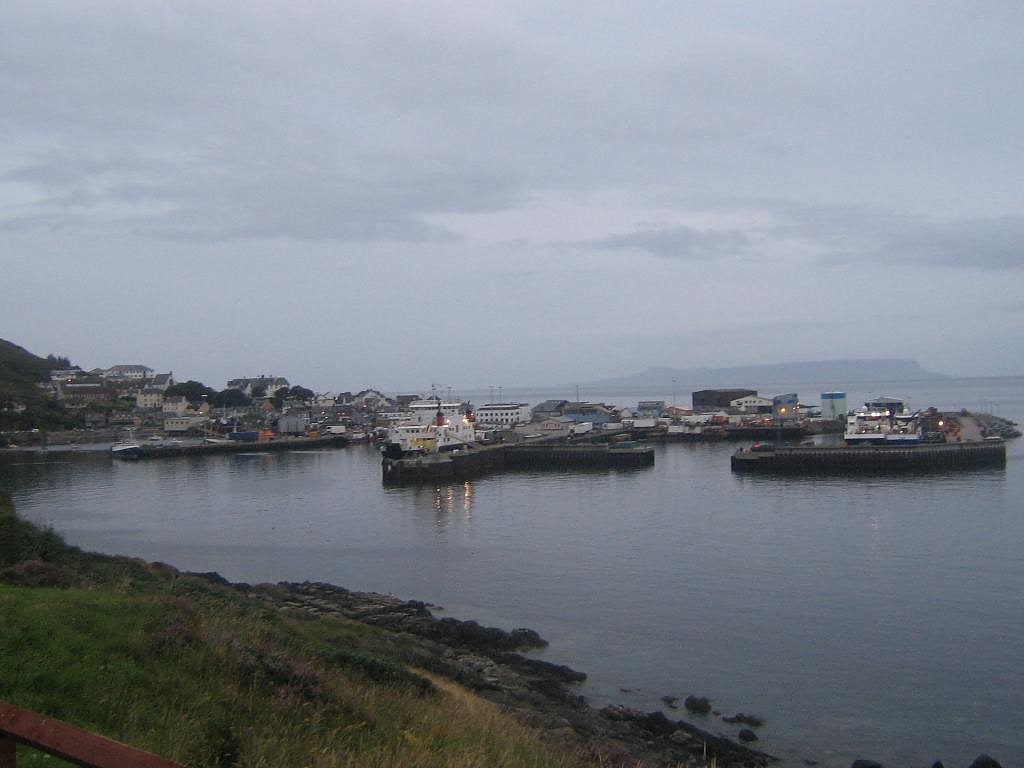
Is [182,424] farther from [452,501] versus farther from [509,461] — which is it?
[452,501]

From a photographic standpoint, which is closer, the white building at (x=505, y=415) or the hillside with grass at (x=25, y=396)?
the hillside with grass at (x=25, y=396)

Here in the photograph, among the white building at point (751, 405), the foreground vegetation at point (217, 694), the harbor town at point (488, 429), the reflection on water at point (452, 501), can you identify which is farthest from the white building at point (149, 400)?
the foreground vegetation at point (217, 694)

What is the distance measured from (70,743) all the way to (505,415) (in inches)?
2247

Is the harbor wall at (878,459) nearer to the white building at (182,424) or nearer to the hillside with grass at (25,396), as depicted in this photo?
the white building at (182,424)

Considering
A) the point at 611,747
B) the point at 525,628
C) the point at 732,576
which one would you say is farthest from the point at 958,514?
the point at 611,747

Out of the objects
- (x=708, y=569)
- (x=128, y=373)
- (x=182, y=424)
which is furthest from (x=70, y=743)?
(x=128, y=373)

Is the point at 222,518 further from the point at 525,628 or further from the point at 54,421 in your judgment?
the point at 54,421

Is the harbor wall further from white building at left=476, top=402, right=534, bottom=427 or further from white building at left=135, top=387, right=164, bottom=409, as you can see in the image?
white building at left=135, top=387, right=164, bottom=409

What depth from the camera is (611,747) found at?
7348 millimetres

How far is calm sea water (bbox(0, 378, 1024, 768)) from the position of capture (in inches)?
373

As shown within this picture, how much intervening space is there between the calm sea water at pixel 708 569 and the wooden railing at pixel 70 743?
8.00m

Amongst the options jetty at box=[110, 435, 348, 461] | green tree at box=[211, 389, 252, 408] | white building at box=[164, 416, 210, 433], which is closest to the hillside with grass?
white building at box=[164, 416, 210, 433]

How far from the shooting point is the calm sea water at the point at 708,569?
31.1 feet

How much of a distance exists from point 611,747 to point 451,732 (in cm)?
310
